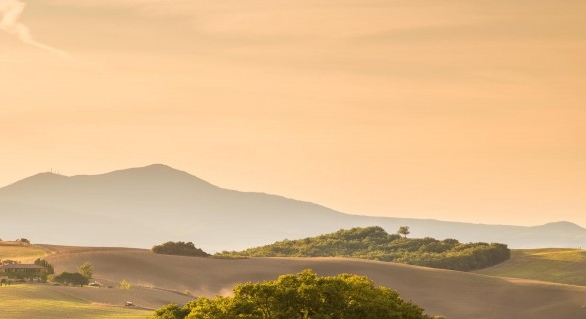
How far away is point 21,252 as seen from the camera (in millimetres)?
182125

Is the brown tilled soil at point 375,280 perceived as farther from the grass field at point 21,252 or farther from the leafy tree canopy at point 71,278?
the leafy tree canopy at point 71,278

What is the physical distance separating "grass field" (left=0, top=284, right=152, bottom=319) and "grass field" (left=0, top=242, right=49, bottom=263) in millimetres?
31032

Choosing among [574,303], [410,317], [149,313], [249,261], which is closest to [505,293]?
[574,303]

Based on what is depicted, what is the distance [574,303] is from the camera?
168m

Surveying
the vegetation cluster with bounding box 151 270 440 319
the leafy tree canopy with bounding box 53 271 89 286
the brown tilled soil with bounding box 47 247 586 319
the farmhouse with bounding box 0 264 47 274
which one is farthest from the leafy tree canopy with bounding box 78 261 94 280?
the vegetation cluster with bounding box 151 270 440 319

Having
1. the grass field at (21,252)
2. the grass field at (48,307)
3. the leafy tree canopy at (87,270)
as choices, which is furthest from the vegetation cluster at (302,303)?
the grass field at (21,252)

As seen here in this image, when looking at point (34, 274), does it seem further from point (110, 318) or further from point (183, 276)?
point (110, 318)

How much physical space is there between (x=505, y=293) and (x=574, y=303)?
12.1 meters

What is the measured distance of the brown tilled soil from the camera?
164625 millimetres

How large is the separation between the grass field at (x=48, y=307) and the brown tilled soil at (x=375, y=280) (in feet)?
54.5

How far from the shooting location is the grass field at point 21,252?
17396cm

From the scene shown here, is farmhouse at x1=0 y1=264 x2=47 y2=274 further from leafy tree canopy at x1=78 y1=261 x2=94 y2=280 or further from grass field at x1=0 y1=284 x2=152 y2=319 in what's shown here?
grass field at x1=0 y1=284 x2=152 y2=319

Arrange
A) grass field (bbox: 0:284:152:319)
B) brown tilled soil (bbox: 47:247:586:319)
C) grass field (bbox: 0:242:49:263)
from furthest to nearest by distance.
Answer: grass field (bbox: 0:242:49:263) → brown tilled soil (bbox: 47:247:586:319) → grass field (bbox: 0:284:152:319)

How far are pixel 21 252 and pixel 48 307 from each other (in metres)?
62.6
